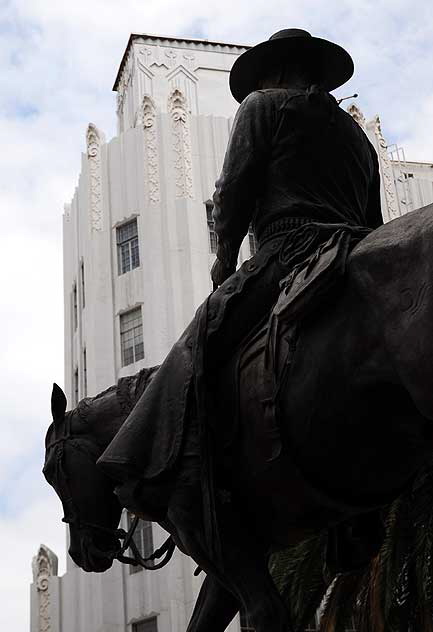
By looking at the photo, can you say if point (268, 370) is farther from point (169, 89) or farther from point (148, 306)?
point (169, 89)

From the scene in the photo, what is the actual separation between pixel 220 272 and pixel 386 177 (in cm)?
3342

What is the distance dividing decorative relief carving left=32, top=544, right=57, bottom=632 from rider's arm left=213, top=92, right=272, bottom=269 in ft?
92.0

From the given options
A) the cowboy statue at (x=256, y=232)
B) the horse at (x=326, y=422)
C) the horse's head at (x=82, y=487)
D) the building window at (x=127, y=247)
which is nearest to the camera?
the horse at (x=326, y=422)

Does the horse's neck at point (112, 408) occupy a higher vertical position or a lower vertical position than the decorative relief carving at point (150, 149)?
lower

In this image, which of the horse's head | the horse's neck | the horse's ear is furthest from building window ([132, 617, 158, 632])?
the horse's neck

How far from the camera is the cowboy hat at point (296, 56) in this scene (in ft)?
16.7

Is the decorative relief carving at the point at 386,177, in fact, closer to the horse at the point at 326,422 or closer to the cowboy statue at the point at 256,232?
the cowboy statue at the point at 256,232

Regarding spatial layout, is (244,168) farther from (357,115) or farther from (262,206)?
(357,115)

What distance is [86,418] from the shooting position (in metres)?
5.51

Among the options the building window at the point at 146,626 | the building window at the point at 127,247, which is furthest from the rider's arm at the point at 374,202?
the building window at the point at 127,247

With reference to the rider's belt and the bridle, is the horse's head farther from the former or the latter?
the rider's belt

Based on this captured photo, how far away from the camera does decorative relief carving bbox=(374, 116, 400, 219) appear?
36781 mm

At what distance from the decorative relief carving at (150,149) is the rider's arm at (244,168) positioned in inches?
1137

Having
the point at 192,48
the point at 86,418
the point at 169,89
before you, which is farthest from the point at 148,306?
the point at 86,418
